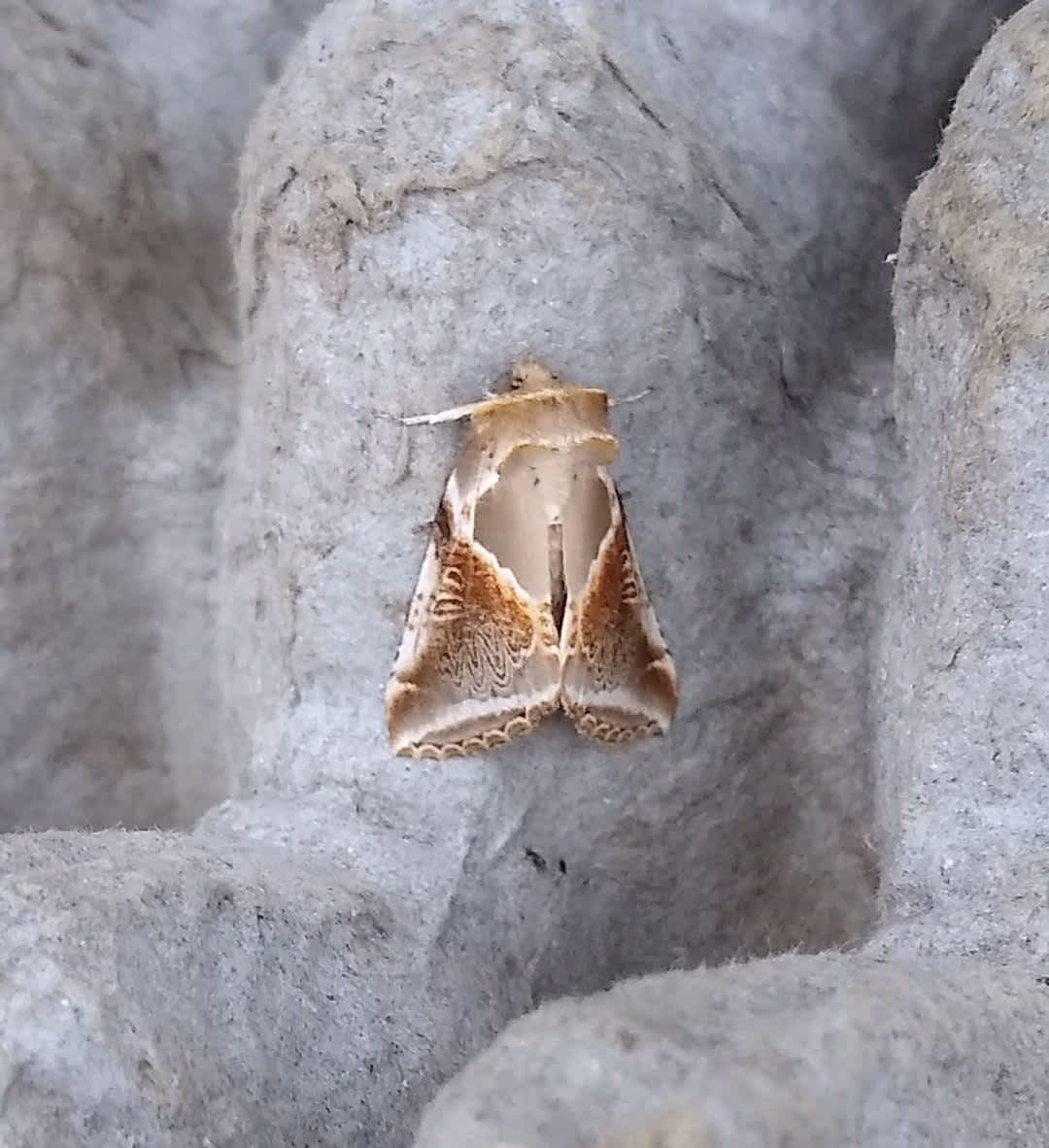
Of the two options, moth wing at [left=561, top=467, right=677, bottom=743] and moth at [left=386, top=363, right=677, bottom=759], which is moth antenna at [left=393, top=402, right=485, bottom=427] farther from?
moth wing at [left=561, top=467, right=677, bottom=743]

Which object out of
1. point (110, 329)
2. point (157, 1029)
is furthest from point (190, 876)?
point (110, 329)

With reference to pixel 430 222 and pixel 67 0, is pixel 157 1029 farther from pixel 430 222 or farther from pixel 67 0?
pixel 67 0

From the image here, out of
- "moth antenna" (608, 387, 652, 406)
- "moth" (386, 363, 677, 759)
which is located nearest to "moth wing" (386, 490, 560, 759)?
"moth" (386, 363, 677, 759)

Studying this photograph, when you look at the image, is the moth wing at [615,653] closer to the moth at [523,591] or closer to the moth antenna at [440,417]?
the moth at [523,591]

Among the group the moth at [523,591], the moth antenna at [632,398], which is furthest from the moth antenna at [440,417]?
the moth antenna at [632,398]

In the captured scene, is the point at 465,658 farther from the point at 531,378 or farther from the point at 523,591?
the point at 531,378

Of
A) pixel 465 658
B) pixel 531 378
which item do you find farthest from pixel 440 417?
pixel 465 658

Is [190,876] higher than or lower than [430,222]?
lower
